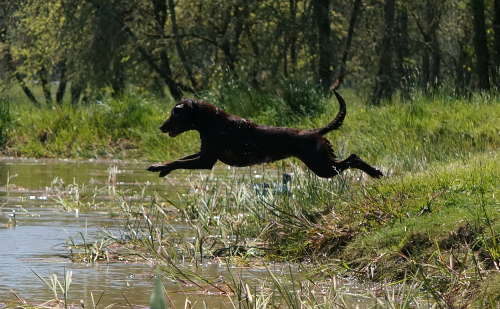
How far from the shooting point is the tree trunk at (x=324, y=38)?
22.9 m

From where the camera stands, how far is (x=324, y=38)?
23.2m

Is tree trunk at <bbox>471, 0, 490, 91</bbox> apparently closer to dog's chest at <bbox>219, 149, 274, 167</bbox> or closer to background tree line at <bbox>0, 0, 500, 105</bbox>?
background tree line at <bbox>0, 0, 500, 105</bbox>

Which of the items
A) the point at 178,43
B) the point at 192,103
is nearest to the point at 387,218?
the point at 192,103

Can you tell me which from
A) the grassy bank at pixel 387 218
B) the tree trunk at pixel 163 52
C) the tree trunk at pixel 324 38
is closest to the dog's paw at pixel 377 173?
the grassy bank at pixel 387 218

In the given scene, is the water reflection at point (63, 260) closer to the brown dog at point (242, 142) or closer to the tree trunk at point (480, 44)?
the brown dog at point (242, 142)

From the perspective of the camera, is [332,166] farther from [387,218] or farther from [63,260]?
[63,260]

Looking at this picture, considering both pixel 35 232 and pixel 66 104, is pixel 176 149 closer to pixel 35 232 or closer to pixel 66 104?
pixel 66 104

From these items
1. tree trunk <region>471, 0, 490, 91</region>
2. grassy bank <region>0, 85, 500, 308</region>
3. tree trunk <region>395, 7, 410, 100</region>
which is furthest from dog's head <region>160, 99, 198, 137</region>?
tree trunk <region>395, 7, 410, 100</region>

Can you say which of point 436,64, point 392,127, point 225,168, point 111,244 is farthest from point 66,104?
point 436,64

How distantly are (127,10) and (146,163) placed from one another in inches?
359

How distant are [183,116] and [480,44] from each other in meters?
11.9

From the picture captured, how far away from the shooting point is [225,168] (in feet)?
48.9


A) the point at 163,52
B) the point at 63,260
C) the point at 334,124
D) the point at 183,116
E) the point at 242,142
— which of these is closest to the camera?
the point at 63,260

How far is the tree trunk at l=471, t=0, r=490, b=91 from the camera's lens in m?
18.5
